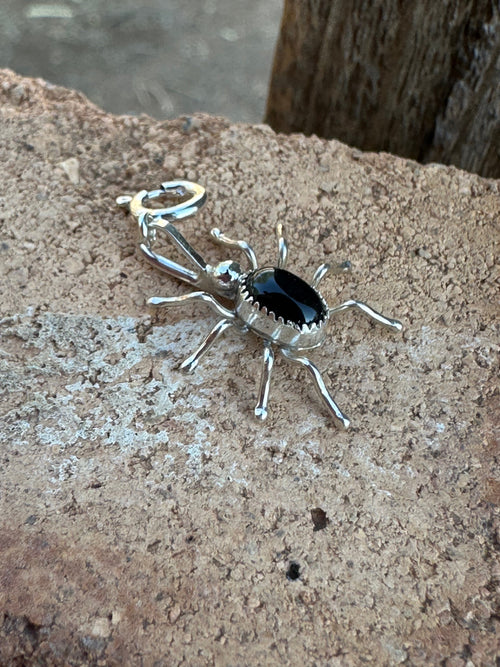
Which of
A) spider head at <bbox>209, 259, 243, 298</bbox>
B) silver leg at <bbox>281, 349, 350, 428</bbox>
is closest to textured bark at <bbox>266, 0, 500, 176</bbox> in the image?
spider head at <bbox>209, 259, 243, 298</bbox>

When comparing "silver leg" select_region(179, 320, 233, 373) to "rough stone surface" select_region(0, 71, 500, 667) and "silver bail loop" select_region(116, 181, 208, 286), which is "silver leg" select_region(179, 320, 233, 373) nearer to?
"rough stone surface" select_region(0, 71, 500, 667)

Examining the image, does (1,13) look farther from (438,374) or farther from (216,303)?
(438,374)

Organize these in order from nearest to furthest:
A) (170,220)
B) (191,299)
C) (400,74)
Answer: (191,299), (170,220), (400,74)

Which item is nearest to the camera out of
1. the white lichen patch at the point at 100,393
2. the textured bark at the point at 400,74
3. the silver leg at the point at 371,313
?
the white lichen patch at the point at 100,393

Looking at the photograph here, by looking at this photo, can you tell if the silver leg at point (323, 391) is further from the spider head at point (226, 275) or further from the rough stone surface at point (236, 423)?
the spider head at point (226, 275)

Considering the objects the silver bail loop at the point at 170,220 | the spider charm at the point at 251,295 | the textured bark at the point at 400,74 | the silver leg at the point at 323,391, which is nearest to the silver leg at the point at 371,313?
the spider charm at the point at 251,295

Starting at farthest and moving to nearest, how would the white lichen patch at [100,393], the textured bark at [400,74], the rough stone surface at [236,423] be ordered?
1. the textured bark at [400,74]
2. the white lichen patch at [100,393]
3. the rough stone surface at [236,423]

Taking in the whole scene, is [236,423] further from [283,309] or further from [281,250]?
[281,250]

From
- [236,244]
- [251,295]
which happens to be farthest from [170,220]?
[251,295]
